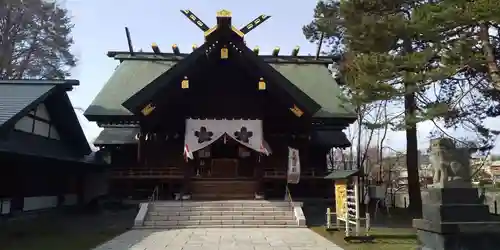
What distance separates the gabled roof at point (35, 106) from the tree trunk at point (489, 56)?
41.7 ft

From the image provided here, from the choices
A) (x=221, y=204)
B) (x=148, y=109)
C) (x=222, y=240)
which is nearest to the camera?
(x=222, y=240)

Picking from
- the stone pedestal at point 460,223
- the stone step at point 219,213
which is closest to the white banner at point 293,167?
the stone step at point 219,213

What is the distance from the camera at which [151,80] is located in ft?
67.1

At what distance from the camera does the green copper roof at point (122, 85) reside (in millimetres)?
18203

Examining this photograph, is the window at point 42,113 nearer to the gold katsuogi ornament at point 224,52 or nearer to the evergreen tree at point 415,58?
the gold katsuogi ornament at point 224,52

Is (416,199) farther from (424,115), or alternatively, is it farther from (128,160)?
(128,160)

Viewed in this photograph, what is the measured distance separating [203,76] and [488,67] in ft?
33.1

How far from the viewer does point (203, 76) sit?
58.9ft

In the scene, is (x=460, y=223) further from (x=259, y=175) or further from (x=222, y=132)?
(x=222, y=132)

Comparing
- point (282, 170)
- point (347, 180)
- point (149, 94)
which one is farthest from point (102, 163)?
point (347, 180)

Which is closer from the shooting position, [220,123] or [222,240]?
[222,240]

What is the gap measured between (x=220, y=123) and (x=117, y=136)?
599 centimetres

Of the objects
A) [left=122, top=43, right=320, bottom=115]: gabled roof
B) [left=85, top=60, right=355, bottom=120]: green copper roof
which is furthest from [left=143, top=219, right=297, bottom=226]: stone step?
[left=85, top=60, right=355, bottom=120]: green copper roof

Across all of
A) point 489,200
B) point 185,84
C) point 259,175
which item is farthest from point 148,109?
point 489,200
